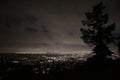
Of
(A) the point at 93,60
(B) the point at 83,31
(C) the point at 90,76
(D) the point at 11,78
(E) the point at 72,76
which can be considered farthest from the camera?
(B) the point at 83,31

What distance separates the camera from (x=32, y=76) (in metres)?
30.6

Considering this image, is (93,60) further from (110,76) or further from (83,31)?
(110,76)

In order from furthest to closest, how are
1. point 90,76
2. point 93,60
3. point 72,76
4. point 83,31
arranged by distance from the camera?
point 83,31
point 93,60
point 72,76
point 90,76

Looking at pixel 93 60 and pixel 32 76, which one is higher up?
pixel 93 60

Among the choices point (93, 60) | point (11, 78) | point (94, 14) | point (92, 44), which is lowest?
point (11, 78)

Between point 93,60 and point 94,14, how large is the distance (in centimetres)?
955

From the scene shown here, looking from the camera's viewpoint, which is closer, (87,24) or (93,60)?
(93,60)

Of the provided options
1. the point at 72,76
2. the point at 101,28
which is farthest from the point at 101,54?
the point at 72,76

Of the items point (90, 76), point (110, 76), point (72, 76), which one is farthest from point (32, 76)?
point (110, 76)

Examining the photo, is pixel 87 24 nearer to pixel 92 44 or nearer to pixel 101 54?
pixel 92 44

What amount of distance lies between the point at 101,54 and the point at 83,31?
6.10m

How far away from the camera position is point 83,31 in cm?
3909

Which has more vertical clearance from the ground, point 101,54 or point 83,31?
point 83,31

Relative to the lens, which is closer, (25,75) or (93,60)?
(25,75)
